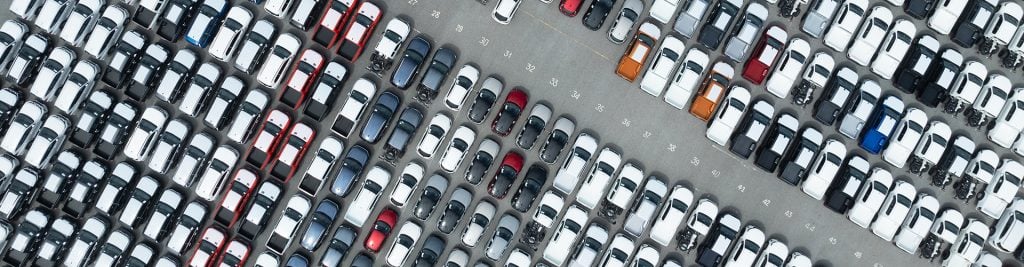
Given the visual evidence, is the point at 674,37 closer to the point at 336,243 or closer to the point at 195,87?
the point at 336,243

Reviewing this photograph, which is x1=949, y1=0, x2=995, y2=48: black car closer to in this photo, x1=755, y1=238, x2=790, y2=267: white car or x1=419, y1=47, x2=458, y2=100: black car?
x1=755, y1=238, x2=790, y2=267: white car

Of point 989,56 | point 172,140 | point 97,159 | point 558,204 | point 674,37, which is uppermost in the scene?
point 989,56

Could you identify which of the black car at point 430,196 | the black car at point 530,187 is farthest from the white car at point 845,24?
the black car at point 430,196

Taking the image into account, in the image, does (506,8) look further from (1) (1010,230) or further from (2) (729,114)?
(1) (1010,230)

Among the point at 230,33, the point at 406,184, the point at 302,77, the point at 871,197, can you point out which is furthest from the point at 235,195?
the point at 871,197

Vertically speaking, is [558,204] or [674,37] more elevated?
[674,37]

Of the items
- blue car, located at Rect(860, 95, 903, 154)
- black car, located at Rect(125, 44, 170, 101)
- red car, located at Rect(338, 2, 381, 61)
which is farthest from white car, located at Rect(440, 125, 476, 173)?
blue car, located at Rect(860, 95, 903, 154)

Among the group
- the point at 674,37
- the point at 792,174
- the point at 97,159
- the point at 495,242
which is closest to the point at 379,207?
the point at 495,242

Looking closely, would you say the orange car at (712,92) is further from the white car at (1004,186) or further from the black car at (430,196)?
the white car at (1004,186)
